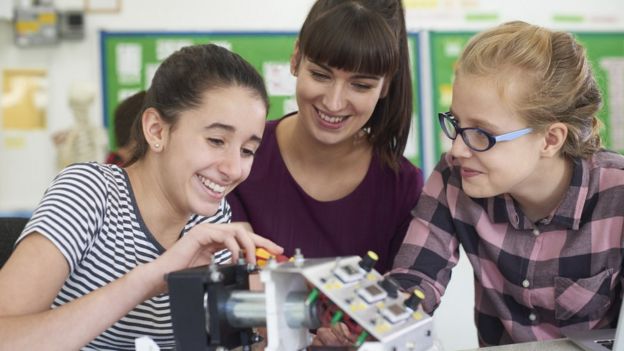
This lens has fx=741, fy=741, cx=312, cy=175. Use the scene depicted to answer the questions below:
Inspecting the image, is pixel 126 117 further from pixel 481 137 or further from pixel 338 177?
pixel 481 137

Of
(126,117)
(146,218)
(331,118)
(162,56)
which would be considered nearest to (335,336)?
(146,218)

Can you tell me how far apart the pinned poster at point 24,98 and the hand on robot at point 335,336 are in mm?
2894

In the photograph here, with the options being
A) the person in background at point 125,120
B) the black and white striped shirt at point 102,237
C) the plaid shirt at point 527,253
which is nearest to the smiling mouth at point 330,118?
the plaid shirt at point 527,253

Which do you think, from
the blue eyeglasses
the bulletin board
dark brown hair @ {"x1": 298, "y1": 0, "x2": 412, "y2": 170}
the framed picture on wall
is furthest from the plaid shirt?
the framed picture on wall

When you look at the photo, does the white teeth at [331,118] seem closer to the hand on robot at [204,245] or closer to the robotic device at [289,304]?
the hand on robot at [204,245]

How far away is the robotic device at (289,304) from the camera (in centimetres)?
84

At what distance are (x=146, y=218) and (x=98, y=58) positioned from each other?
2526 mm

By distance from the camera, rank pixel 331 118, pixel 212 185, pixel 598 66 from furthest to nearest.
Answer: pixel 598 66 → pixel 331 118 → pixel 212 185

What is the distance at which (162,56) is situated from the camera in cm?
372

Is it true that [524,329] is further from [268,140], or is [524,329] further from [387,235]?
[268,140]

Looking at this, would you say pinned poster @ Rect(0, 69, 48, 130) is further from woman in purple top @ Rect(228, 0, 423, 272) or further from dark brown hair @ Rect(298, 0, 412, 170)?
dark brown hair @ Rect(298, 0, 412, 170)

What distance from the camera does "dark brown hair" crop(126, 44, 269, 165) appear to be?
50.9 inches

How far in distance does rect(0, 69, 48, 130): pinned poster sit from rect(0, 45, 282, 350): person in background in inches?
94.5

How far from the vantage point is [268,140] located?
5.92 ft
